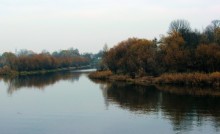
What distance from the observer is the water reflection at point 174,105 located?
2882 cm

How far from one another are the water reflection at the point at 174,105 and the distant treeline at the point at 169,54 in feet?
36.0

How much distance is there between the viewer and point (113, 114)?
107ft

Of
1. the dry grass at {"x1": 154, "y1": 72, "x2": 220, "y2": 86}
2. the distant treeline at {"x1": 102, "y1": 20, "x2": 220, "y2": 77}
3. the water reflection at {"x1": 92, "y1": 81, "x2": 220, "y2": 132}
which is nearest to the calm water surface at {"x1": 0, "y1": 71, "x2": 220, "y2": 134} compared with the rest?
the water reflection at {"x1": 92, "y1": 81, "x2": 220, "y2": 132}

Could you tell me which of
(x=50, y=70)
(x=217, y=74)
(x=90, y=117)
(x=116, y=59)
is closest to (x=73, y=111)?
(x=90, y=117)

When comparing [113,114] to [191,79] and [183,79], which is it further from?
[183,79]

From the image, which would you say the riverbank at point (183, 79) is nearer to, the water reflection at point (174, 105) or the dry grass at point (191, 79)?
the dry grass at point (191, 79)

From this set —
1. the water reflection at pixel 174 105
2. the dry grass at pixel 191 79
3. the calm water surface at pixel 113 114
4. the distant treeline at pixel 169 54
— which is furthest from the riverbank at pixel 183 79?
the calm water surface at pixel 113 114

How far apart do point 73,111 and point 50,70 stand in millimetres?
92355

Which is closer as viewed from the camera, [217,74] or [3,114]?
[3,114]

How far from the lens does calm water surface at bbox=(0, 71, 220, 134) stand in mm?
26453

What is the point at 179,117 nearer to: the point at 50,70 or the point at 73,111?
the point at 73,111

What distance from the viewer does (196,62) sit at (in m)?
59.3

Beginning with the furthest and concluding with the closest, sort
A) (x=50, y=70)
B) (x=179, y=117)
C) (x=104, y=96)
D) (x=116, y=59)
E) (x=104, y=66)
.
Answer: (x=50, y=70), (x=104, y=66), (x=116, y=59), (x=104, y=96), (x=179, y=117)

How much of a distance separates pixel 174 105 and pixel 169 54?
2615cm
